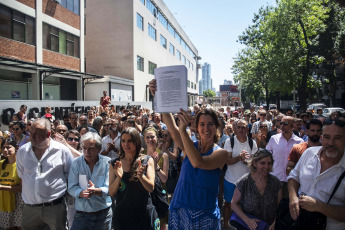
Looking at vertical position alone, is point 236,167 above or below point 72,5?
below

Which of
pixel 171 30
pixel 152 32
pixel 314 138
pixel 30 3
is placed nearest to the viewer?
pixel 314 138

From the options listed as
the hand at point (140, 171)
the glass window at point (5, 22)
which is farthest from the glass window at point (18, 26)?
the hand at point (140, 171)

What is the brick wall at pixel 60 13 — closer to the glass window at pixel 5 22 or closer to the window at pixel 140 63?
the glass window at pixel 5 22

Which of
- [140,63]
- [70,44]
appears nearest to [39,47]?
[70,44]

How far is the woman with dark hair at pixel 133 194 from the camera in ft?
9.91

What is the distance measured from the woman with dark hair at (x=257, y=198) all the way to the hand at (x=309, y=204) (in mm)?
621

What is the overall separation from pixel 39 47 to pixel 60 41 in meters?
2.46

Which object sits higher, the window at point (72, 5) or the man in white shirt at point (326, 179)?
the window at point (72, 5)

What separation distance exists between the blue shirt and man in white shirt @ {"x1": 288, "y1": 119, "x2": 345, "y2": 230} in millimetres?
2031

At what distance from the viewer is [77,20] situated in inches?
863

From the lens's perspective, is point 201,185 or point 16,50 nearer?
point 201,185

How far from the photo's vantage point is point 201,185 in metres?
2.62

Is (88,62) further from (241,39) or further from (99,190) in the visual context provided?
(99,190)

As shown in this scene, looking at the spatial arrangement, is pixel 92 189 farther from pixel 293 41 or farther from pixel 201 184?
pixel 293 41
